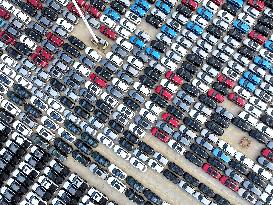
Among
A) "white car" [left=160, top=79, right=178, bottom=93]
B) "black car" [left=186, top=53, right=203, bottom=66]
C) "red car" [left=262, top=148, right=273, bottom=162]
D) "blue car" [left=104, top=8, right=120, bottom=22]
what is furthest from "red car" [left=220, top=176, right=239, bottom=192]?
"blue car" [left=104, top=8, right=120, bottom=22]

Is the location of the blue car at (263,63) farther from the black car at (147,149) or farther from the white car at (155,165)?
the white car at (155,165)

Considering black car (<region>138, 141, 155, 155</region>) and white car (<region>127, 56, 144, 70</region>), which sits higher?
white car (<region>127, 56, 144, 70</region>)

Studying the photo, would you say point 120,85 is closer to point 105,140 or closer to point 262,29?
point 105,140

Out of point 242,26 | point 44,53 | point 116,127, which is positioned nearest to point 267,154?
point 242,26

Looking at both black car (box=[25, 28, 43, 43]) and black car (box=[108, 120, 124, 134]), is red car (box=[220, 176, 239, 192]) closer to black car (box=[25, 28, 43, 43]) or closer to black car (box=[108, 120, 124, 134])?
black car (box=[108, 120, 124, 134])

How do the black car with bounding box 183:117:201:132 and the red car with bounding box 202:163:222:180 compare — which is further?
the black car with bounding box 183:117:201:132

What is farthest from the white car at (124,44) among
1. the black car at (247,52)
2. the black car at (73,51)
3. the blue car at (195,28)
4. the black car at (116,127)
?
the black car at (247,52)

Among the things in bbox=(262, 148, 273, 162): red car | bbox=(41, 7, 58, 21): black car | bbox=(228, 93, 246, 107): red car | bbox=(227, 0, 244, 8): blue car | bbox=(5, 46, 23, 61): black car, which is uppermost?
bbox=(227, 0, 244, 8): blue car
